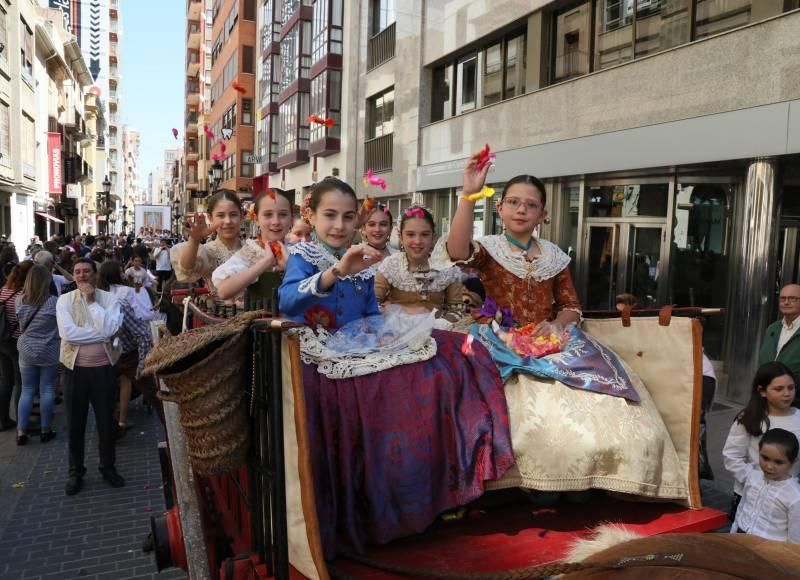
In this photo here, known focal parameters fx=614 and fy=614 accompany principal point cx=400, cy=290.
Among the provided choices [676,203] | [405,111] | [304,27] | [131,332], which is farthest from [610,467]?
[304,27]

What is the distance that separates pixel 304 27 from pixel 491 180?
16.9 meters

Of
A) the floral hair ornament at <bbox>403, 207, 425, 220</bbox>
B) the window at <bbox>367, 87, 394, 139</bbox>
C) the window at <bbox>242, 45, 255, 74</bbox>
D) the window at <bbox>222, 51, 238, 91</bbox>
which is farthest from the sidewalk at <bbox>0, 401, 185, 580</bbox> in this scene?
the window at <bbox>222, 51, 238, 91</bbox>

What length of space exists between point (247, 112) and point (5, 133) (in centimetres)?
1992

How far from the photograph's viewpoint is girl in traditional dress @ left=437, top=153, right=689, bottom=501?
2.39 m

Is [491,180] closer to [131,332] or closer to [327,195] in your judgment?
[131,332]

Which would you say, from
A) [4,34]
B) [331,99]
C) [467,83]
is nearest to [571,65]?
[467,83]

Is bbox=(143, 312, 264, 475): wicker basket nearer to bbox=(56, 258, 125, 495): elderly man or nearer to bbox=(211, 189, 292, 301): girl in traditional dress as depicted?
bbox=(211, 189, 292, 301): girl in traditional dress

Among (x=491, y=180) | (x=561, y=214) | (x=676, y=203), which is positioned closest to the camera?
A: (x=676, y=203)

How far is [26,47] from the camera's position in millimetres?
26078

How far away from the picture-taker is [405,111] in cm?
1669

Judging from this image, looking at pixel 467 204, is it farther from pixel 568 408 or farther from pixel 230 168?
pixel 230 168

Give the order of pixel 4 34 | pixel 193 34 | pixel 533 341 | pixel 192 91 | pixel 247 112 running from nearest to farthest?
pixel 533 341, pixel 4 34, pixel 247 112, pixel 193 34, pixel 192 91

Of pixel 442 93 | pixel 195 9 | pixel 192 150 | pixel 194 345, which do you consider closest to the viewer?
pixel 194 345

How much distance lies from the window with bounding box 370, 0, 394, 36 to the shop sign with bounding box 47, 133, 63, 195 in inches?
820
